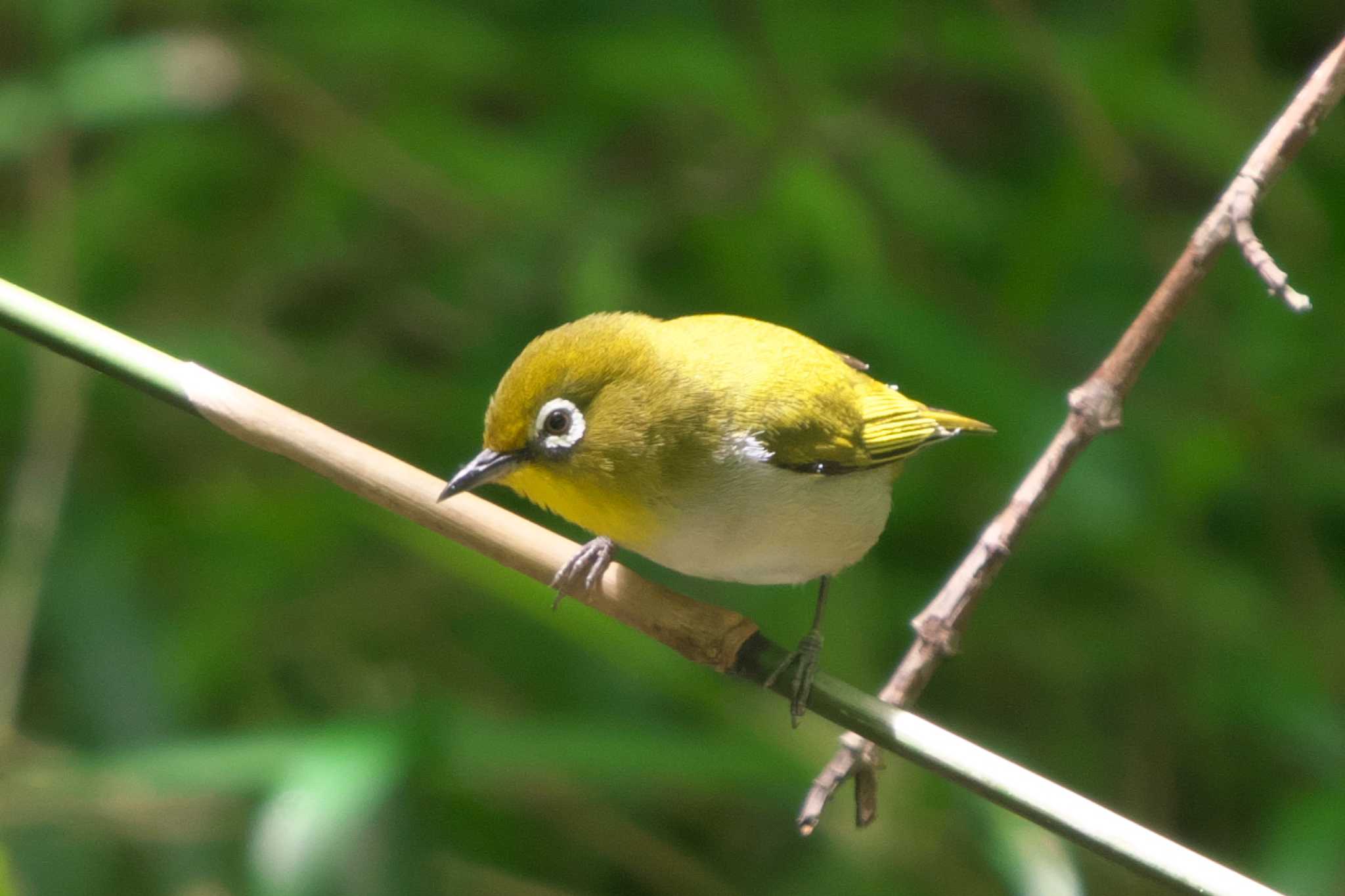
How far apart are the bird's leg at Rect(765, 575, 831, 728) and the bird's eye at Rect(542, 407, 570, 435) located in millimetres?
450

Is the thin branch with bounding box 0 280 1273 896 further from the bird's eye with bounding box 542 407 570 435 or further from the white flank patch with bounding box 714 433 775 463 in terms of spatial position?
the white flank patch with bounding box 714 433 775 463

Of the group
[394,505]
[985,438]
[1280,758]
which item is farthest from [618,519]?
[1280,758]

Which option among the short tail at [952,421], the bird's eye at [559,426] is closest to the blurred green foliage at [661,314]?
the short tail at [952,421]

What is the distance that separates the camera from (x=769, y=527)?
7.38 feet

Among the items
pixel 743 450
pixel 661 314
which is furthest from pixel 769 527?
pixel 661 314

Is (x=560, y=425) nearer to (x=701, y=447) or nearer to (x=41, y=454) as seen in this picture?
(x=701, y=447)

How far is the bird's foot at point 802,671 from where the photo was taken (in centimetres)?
156

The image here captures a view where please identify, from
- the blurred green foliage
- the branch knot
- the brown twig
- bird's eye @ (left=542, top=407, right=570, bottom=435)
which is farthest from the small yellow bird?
the blurred green foliage

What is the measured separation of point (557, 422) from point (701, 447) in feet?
1.03

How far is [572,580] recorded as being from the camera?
189cm

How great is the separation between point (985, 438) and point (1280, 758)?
4.49ft

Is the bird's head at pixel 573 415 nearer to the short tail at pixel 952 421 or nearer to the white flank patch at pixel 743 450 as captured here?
the white flank patch at pixel 743 450

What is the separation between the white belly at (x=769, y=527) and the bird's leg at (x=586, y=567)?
8 cm

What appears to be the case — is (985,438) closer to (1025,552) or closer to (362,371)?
(1025,552)
